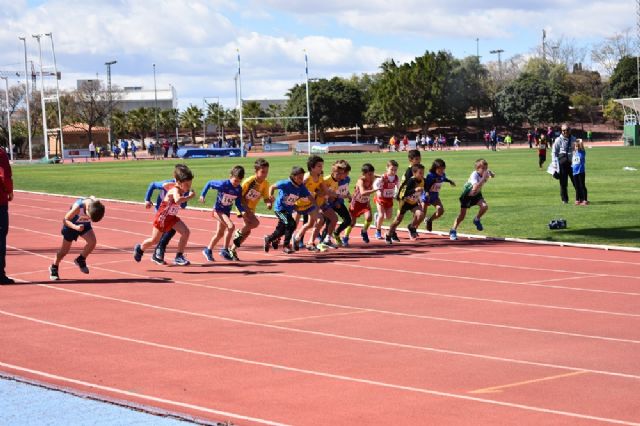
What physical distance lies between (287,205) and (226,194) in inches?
46.7

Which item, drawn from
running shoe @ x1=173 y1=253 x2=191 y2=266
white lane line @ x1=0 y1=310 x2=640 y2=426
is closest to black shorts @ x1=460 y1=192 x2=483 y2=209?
running shoe @ x1=173 y1=253 x2=191 y2=266

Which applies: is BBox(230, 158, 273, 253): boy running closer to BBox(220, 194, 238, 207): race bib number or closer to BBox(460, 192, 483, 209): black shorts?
BBox(220, 194, 238, 207): race bib number

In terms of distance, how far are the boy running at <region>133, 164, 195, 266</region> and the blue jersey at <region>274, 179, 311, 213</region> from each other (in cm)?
197

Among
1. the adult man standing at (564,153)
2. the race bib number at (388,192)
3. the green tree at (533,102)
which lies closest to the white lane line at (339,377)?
the race bib number at (388,192)

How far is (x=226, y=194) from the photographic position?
16500 millimetres

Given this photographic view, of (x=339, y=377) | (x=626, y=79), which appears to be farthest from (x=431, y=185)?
(x=626, y=79)

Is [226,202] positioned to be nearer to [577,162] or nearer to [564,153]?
[577,162]

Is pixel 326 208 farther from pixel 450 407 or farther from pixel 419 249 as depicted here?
pixel 450 407

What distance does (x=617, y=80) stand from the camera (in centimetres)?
10631

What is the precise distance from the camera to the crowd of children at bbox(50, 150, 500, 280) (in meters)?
15.4

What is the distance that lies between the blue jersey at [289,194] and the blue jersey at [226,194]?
73 centimetres

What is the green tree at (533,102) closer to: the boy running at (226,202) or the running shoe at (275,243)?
the running shoe at (275,243)

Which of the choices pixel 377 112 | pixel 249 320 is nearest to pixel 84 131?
pixel 377 112

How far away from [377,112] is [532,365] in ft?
317
